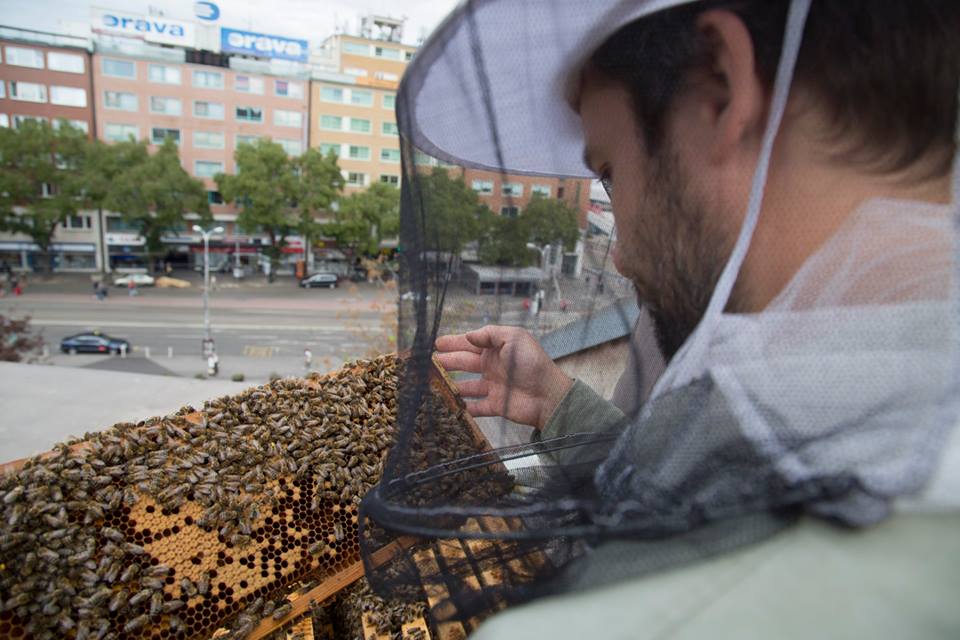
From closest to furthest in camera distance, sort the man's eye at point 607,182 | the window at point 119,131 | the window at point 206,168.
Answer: the man's eye at point 607,182 → the window at point 119,131 → the window at point 206,168

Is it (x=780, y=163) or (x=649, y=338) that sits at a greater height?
(x=780, y=163)

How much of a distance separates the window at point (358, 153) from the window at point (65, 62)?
1168cm

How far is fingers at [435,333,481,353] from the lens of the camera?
1466 mm

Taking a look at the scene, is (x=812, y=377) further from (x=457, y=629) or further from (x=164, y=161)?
(x=164, y=161)

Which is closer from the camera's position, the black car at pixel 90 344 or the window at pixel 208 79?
the black car at pixel 90 344

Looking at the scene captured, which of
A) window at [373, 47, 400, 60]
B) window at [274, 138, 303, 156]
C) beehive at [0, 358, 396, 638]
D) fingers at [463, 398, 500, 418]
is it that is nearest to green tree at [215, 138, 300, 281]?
window at [274, 138, 303, 156]

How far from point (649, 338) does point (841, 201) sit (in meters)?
0.53

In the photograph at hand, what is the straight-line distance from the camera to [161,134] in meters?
26.3

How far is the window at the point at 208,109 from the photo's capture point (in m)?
26.1

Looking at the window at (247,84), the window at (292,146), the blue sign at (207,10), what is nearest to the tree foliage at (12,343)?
the window at (247,84)

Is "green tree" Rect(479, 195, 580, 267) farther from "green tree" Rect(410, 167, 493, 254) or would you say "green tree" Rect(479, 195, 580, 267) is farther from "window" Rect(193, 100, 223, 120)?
"window" Rect(193, 100, 223, 120)

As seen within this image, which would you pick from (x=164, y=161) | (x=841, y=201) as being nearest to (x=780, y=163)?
(x=841, y=201)

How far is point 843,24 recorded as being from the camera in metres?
0.75

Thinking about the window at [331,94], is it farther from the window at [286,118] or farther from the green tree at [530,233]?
the green tree at [530,233]
